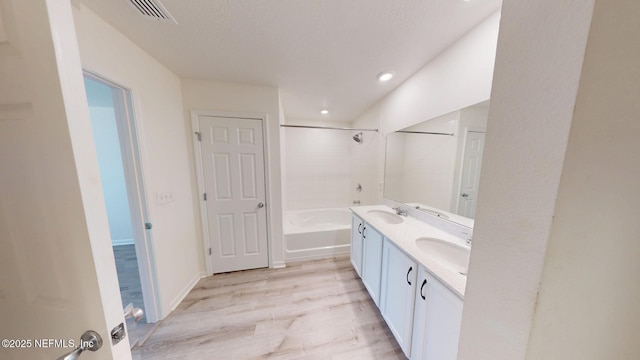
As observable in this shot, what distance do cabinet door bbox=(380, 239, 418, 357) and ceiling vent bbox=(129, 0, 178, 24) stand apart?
214cm

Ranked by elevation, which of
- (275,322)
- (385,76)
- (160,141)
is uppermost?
(385,76)

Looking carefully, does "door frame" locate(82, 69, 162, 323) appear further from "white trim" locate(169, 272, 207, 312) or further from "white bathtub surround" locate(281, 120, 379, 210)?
"white bathtub surround" locate(281, 120, 379, 210)

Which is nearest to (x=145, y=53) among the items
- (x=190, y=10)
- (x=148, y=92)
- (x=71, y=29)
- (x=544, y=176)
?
(x=148, y=92)

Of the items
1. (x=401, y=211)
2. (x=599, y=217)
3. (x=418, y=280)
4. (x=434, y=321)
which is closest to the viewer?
(x=599, y=217)

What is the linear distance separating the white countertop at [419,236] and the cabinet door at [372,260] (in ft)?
0.41

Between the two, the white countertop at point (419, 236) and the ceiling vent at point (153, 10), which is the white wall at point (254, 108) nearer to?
the ceiling vent at point (153, 10)

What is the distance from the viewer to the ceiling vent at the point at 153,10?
3.43ft

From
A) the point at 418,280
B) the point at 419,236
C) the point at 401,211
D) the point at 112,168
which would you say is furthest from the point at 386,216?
the point at 112,168

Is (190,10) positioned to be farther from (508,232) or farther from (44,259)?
(508,232)

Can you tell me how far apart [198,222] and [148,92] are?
140 cm

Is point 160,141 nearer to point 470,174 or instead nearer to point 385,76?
point 385,76

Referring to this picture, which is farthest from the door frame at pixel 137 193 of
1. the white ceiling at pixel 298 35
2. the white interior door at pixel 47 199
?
the white interior door at pixel 47 199

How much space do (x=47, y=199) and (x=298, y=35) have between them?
1.50 meters

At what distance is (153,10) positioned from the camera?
1113 mm
